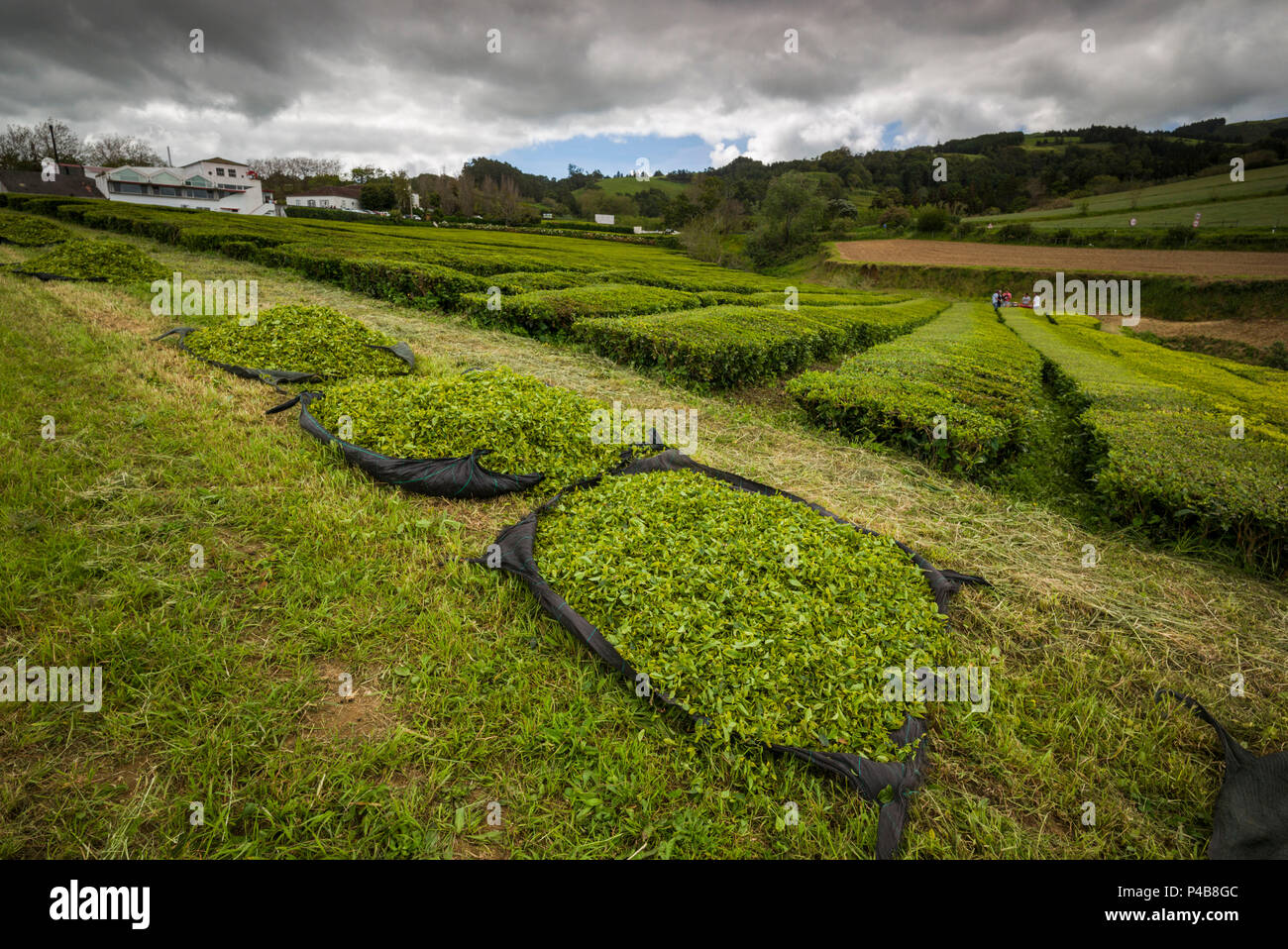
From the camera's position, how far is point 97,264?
11625 mm

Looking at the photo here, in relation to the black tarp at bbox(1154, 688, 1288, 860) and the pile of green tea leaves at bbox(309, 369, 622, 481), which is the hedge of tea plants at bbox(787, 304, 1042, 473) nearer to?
the pile of green tea leaves at bbox(309, 369, 622, 481)

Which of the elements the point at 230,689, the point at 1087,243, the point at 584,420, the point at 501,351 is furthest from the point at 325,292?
the point at 1087,243

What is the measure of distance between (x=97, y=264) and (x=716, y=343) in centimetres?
1338

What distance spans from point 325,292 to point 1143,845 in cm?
1677

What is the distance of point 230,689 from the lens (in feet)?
8.28

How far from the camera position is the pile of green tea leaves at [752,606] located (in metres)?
2.53

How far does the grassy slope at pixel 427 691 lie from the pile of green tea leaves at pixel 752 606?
23 centimetres
